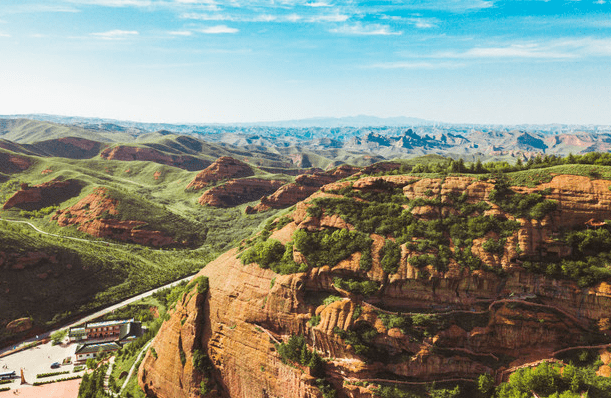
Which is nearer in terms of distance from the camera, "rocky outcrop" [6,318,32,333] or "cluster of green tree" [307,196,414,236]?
"cluster of green tree" [307,196,414,236]

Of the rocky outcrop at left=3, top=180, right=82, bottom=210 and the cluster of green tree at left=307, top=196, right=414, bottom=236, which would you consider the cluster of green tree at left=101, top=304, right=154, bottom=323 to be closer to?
the cluster of green tree at left=307, top=196, right=414, bottom=236

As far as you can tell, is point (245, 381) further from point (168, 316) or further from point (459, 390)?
point (459, 390)

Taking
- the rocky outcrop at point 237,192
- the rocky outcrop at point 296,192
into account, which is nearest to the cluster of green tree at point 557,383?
the rocky outcrop at point 296,192

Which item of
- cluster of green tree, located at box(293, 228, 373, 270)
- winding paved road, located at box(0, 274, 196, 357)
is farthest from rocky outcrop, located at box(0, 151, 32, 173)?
cluster of green tree, located at box(293, 228, 373, 270)

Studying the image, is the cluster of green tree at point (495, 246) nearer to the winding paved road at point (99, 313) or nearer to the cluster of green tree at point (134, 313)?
the cluster of green tree at point (134, 313)

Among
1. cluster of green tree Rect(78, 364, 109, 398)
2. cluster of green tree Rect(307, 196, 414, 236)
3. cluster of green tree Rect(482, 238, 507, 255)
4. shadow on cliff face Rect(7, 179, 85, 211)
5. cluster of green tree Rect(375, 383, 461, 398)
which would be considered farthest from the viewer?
shadow on cliff face Rect(7, 179, 85, 211)
